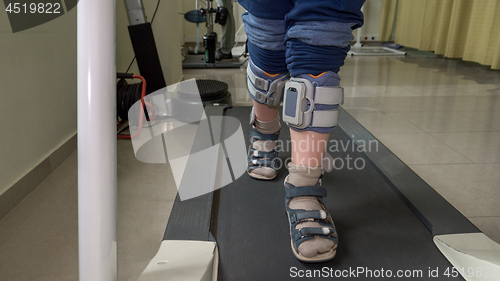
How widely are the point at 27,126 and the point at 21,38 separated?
27 centimetres

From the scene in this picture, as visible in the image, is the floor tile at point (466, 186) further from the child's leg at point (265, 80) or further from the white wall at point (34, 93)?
the white wall at point (34, 93)

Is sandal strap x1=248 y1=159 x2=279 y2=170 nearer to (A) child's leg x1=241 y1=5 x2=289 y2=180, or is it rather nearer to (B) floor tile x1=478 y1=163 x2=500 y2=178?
(A) child's leg x1=241 y1=5 x2=289 y2=180

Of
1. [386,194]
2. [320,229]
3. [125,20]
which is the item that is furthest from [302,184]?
[125,20]

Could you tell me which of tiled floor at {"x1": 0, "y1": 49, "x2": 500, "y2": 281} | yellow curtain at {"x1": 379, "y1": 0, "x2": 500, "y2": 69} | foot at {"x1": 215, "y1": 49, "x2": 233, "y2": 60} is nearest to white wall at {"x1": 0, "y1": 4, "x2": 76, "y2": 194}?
tiled floor at {"x1": 0, "y1": 49, "x2": 500, "y2": 281}

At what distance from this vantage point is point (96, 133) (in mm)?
386

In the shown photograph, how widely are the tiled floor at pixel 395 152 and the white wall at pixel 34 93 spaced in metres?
0.11

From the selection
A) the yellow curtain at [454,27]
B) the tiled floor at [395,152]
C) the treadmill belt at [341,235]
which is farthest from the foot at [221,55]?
the treadmill belt at [341,235]

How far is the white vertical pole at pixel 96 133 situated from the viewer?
1.25 feet

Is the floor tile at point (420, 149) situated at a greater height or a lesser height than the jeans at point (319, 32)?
lesser

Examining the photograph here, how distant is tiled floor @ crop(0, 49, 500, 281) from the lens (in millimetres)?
834

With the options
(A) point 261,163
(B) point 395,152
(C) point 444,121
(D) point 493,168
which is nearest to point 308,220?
(A) point 261,163

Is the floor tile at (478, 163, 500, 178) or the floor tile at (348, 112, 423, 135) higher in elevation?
the floor tile at (348, 112, 423, 135)

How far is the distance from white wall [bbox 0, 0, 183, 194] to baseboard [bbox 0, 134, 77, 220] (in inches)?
0.6

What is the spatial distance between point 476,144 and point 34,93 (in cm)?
174
